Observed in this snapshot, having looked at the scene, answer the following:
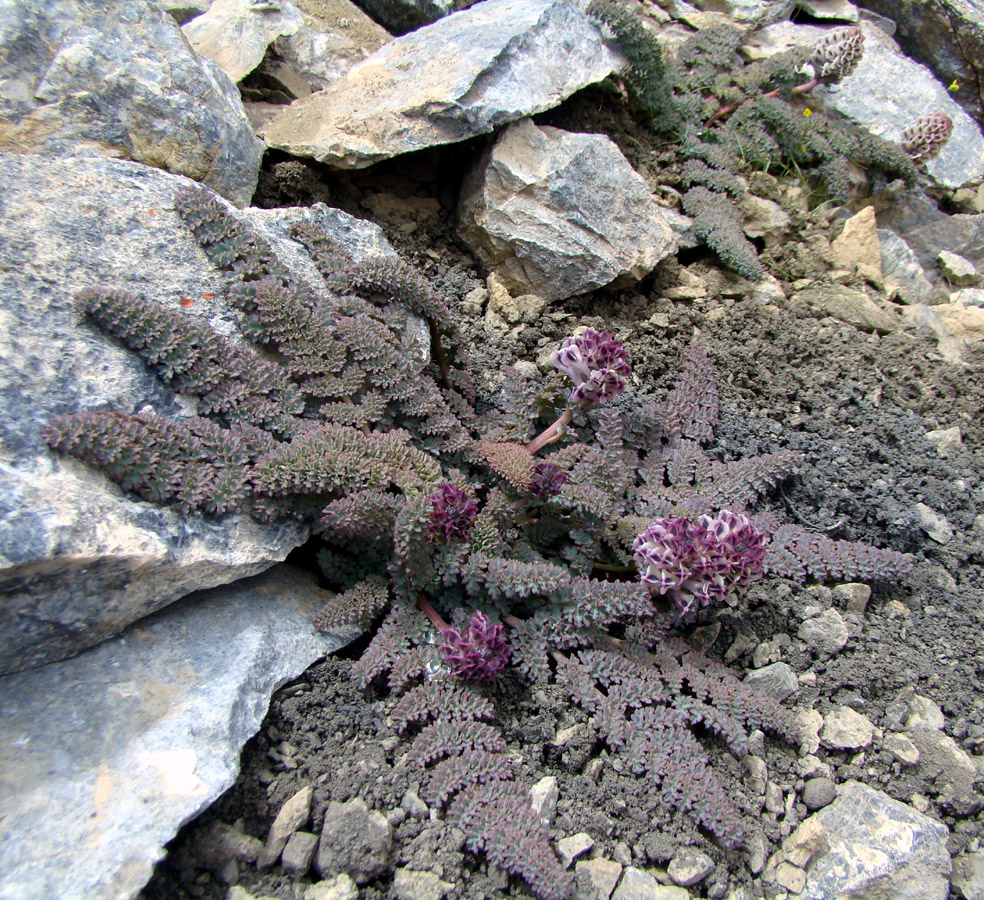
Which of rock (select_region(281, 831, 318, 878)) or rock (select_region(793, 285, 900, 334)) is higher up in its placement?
rock (select_region(793, 285, 900, 334))

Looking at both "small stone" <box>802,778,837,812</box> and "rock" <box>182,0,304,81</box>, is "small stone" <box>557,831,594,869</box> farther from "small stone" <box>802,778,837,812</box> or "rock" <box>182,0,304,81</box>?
"rock" <box>182,0,304,81</box>

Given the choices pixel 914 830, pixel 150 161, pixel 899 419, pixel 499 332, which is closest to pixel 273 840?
pixel 914 830

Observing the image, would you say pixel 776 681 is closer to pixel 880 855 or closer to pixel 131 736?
pixel 880 855

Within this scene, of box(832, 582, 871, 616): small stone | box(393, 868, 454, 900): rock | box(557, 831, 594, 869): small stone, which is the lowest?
box(393, 868, 454, 900): rock

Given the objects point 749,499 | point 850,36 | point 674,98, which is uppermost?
point 850,36

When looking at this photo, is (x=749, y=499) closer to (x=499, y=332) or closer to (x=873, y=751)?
(x=873, y=751)

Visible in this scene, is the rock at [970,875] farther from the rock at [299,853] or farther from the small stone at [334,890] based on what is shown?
the rock at [299,853]

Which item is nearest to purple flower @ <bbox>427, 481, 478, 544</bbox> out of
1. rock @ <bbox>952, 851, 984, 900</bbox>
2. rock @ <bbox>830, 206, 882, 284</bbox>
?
rock @ <bbox>952, 851, 984, 900</bbox>
